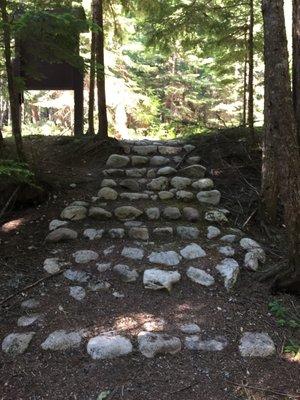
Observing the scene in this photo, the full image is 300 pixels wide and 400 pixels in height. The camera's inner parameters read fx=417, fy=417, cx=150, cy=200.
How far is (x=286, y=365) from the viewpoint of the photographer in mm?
3748

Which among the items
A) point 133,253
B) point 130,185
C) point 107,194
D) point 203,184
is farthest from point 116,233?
point 203,184

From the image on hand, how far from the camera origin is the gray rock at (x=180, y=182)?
723 centimetres

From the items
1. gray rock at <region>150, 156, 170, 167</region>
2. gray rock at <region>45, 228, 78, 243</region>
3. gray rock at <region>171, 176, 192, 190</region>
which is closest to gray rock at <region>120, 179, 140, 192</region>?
gray rock at <region>171, 176, 192, 190</region>

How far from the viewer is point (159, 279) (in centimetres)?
480

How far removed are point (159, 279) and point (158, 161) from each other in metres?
3.82

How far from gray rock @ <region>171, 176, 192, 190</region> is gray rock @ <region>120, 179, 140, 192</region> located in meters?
0.64

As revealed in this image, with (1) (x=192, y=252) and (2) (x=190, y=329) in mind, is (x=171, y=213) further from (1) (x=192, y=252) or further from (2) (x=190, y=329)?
(2) (x=190, y=329)

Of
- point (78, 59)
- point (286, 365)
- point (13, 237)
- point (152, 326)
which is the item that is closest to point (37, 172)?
point (13, 237)

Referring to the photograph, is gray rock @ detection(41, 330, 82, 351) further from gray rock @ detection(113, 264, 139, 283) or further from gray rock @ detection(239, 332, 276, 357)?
gray rock @ detection(239, 332, 276, 357)

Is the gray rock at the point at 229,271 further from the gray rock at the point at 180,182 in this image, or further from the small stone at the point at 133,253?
the gray rock at the point at 180,182

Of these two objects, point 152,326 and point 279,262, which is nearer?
point 152,326

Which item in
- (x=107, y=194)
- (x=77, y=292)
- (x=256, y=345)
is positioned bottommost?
(x=256, y=345)

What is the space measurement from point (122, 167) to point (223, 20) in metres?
4.24

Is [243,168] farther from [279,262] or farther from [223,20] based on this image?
[223,20]
